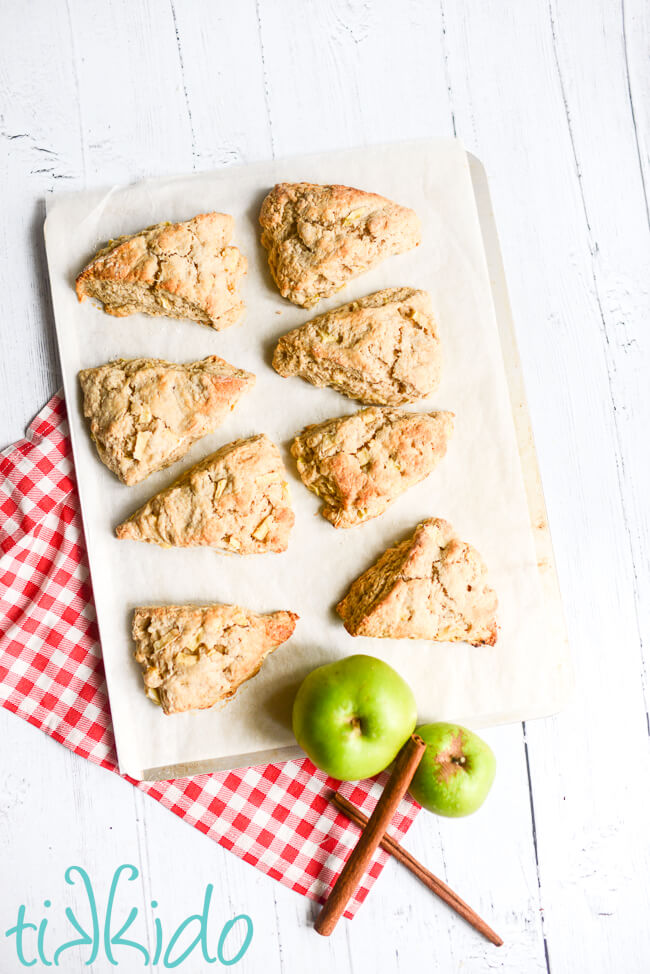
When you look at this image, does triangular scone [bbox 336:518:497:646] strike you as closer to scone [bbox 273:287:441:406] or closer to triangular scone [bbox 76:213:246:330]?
scone [bbox 273:287:441:406]

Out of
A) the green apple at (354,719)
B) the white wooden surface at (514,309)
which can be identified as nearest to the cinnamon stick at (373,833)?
the green apple at (354,719)

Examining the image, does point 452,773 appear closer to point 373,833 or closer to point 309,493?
point 373,833

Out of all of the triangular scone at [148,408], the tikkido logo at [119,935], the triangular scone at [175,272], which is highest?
the triangular scone at [175,272]

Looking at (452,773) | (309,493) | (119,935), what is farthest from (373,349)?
(119,935)

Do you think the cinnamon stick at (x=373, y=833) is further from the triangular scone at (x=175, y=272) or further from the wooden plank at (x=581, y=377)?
the triangular scone at (x=175, y=272)

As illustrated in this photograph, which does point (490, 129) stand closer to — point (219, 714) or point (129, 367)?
point (129, 367)

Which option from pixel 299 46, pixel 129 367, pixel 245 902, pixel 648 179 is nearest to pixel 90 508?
pixel 129 367
